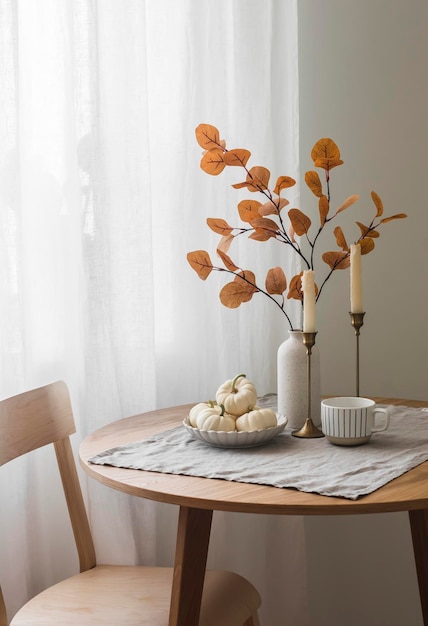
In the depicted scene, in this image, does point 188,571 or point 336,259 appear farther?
point 336,259

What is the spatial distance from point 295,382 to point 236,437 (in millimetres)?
243

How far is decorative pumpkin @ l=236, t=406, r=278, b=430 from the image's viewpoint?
1.50m

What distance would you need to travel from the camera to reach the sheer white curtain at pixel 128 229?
71.6 inches

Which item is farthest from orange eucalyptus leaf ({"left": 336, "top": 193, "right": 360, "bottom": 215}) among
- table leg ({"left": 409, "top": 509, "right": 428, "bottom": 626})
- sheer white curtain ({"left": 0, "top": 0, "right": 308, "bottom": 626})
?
table leg ({"left": 409, "top": 509, "right": 428, "bottom": 626})

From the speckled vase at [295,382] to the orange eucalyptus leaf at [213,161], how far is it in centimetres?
38

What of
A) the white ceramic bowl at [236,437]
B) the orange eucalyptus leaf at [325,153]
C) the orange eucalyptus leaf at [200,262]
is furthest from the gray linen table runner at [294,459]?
the orange eucalyptus leaf at [325,153]

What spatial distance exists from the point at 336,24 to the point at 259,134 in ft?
1.41

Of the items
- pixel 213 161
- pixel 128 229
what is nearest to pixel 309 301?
pixel 213 161

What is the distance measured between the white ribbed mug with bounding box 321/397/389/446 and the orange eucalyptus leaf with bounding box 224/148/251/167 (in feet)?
1.77

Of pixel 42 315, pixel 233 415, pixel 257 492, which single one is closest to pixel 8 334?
pixel 42 315

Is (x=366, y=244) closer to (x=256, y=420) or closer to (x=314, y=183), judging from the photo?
(x=314, y=183)

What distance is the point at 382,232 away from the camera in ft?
7.77

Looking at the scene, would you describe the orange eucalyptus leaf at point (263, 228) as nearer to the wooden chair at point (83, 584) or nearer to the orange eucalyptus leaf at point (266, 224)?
the orange eucalyptus leaf at point (266, 224)

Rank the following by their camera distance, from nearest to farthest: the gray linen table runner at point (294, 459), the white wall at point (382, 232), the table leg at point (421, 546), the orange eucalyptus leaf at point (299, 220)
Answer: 1. the gray linen table runner at point (294, 459)
2. the orange eucalyptus leaf at point (299, 220)
3. the table leg at point (421, 546)
4. the white wall at point (382, 232)
